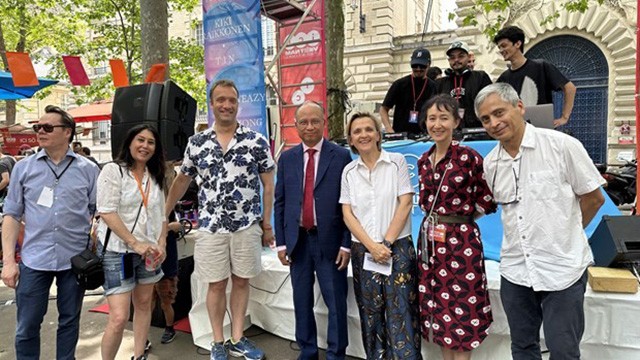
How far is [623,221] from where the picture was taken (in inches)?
94.6

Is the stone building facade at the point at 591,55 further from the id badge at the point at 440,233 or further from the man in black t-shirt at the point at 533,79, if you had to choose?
the id badge at the point at 440,233

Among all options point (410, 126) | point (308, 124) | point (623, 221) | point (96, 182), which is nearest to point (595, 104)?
point (410, 126)

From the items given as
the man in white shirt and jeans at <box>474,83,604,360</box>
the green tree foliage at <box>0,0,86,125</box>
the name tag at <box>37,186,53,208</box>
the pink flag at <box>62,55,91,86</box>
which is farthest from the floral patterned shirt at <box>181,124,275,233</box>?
the green tree foliage at <box>0,0,86,125</box>

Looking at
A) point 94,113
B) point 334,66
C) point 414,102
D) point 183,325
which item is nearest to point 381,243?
point 183,325

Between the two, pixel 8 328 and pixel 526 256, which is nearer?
pixel 526 256

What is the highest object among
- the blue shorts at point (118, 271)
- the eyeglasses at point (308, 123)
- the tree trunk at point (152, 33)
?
the tree trunk at point (152, 33)

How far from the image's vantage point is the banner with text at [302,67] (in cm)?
608

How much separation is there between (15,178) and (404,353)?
2.43 metres

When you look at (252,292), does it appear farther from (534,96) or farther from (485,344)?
(534,96)

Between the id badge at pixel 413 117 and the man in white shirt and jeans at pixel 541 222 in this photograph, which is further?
the id badge at pixel 413 117

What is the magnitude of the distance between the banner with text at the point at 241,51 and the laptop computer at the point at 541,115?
107 inches

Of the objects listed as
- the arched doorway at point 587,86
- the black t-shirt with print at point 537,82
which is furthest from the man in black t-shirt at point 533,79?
the arched doorway at point 587,86

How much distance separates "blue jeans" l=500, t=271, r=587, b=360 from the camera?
182 cm

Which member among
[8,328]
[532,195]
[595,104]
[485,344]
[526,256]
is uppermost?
[595,104]
